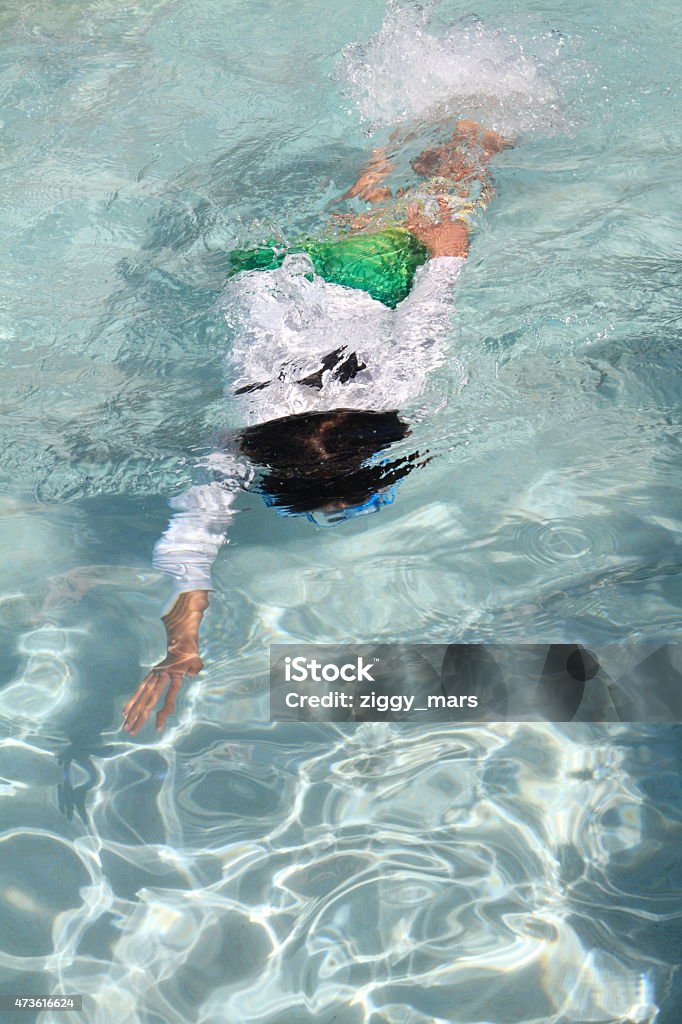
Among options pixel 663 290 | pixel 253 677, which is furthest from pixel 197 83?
pixel 253 677

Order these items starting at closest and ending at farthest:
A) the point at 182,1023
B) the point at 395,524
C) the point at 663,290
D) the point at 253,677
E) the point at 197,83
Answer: the point at 182,1023 < the point at 253,677 < the point at 395,524 < the point at 663,290 < the point at 197,83

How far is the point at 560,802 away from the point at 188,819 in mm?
1076

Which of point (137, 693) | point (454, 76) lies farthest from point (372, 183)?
point (137, 693)

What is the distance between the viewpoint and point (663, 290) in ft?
13.6

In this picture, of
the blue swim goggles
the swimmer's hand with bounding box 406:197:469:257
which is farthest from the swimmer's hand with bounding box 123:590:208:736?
the swimmer's hand with bounding box 406:197:469:257

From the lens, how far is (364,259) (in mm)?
4211

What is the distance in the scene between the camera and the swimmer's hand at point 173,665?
9.02 ft

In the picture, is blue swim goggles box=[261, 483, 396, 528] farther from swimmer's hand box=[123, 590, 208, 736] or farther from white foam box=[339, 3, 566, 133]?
white foam box=[339, 3, 566, 133]

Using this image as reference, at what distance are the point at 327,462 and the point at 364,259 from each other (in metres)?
1.52

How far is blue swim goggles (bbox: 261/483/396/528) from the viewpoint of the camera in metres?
3.34

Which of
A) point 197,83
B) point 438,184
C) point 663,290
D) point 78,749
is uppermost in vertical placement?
point 197,83

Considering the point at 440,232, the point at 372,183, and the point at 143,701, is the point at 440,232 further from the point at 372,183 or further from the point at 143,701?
the point at 143,701

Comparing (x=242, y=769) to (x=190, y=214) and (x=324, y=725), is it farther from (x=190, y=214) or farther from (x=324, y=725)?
(x=190, y=214)

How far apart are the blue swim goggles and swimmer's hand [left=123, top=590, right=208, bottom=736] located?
0.47m
